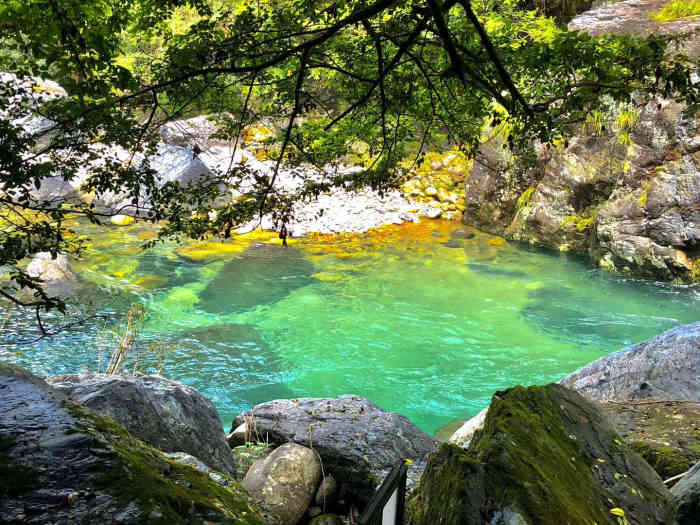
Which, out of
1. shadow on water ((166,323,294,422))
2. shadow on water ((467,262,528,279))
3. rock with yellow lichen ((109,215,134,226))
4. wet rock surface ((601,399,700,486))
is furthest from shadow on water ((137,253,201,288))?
wet rock surface ((601,399,700,486))

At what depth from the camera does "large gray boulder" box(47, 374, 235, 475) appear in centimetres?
309

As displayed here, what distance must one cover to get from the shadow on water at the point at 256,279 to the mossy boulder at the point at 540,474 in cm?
764

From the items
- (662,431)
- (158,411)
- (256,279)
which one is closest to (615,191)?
(256,279)

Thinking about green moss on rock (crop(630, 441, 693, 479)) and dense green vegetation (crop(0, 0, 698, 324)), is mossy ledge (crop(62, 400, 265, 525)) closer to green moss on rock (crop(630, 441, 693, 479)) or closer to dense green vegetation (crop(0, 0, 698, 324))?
dense green vegetation (crop(0, 0, 698, 324))

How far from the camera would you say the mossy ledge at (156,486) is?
1.13 m

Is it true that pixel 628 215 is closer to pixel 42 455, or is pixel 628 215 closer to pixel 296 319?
pixel 296 319

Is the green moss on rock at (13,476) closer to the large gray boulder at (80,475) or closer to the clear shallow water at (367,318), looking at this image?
the large gray boulder at (80,475)

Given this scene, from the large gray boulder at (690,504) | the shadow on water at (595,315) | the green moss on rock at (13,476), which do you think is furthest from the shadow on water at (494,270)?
the green moss on rock at (13,476)

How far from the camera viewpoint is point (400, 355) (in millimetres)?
8000

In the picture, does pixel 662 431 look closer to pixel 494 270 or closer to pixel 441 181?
pixel 494 270

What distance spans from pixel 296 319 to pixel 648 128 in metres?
9.15

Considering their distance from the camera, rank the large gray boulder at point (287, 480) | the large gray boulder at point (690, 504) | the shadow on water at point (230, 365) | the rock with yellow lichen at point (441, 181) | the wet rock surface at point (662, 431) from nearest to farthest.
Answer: the large gray boulder at point (690, 504) < the wet rock surface at point (662, 431) < the large gray boulder at point (287, 480) < the shadow on water at point (230, 365) < the rock with yellow lichen at point (441, 181)

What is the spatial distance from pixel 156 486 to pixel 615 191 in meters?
13.0

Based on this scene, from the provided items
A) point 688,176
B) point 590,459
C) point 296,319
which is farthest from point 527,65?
point 688,176
